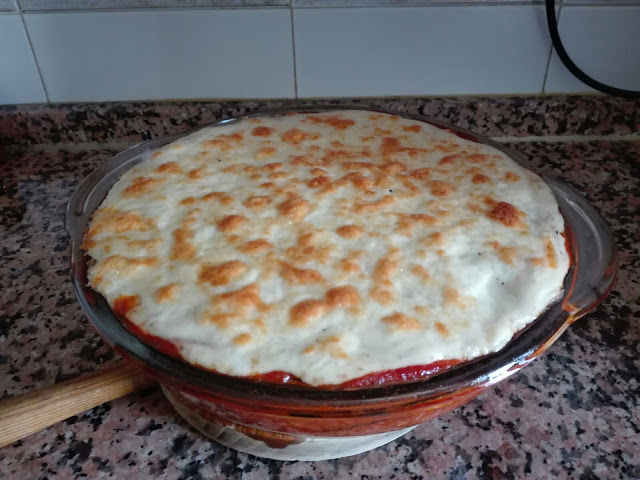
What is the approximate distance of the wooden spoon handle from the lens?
0.61m

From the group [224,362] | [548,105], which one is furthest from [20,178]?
[548,105]

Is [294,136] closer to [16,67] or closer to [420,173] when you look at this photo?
[420,173]

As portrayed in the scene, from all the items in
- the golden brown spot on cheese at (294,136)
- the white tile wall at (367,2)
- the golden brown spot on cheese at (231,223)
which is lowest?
the golden brown spot on cheese at (231,223)

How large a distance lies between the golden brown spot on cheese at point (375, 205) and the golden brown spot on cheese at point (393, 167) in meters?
0.07

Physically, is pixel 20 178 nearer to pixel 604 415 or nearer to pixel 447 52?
pixel 447 52

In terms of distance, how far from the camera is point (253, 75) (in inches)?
46.6

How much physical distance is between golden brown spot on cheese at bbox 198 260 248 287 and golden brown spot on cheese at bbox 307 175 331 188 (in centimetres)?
18

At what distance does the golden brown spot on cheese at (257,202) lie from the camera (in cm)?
73

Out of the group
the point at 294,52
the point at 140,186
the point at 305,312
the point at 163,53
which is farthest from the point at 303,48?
the point at 305,312

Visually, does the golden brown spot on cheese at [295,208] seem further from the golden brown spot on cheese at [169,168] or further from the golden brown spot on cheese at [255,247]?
the golden brown spot on cheese at [169,168]

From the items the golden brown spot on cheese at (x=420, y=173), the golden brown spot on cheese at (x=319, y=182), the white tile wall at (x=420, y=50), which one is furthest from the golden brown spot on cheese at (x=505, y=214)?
the white tile wall at (x=420, y=50)

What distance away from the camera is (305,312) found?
571 mm

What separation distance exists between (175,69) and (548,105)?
2.60 feet

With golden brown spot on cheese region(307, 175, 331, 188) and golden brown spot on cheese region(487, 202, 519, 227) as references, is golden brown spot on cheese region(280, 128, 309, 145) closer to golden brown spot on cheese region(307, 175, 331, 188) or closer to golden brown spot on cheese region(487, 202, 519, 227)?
golden brown spot on cheese region(307, 175, 331, 188)
